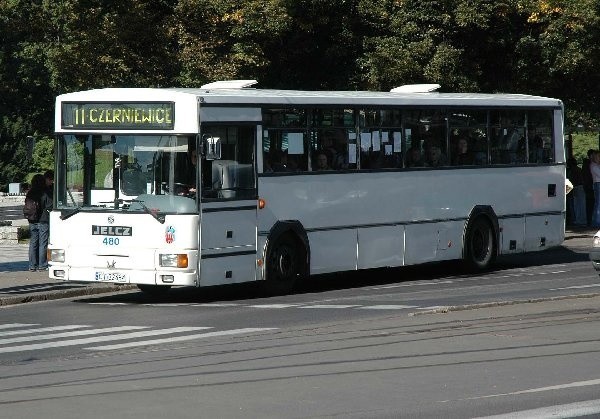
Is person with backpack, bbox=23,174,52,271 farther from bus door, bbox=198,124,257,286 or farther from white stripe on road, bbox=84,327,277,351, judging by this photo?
white stripe on road, bbox=84,327,277,351

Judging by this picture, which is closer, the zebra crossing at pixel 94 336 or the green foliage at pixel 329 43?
the zebra crossing at pixel 94 336

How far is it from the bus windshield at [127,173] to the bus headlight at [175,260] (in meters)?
0.62

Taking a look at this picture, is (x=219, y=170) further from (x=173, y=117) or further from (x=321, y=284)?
(x=321, y=284)

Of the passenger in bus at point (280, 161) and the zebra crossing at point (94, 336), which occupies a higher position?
the passenger in bus at point (280, 161)

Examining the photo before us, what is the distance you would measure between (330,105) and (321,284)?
10.5 ft

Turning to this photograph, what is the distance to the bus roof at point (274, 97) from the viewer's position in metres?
20.5

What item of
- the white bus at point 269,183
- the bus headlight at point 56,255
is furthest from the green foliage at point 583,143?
the bus headlight at point 56,255

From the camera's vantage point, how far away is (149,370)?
43.1 feet

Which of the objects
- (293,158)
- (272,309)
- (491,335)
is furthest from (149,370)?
(293,158)

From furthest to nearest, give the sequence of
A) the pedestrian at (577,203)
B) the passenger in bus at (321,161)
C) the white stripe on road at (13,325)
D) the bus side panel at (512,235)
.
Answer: the pedestrian at (577,203), the bus side panel at (512,235), the passenger in bus at (321,161), the white stripe on road at (13,325)

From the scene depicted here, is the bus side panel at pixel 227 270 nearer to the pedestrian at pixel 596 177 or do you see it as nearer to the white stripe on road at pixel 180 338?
the white stripe on road at pixel 180 338

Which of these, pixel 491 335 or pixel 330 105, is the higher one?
pixel 330 105

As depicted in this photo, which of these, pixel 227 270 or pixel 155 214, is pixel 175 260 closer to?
pixel 155 214

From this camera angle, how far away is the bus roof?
20.5m
